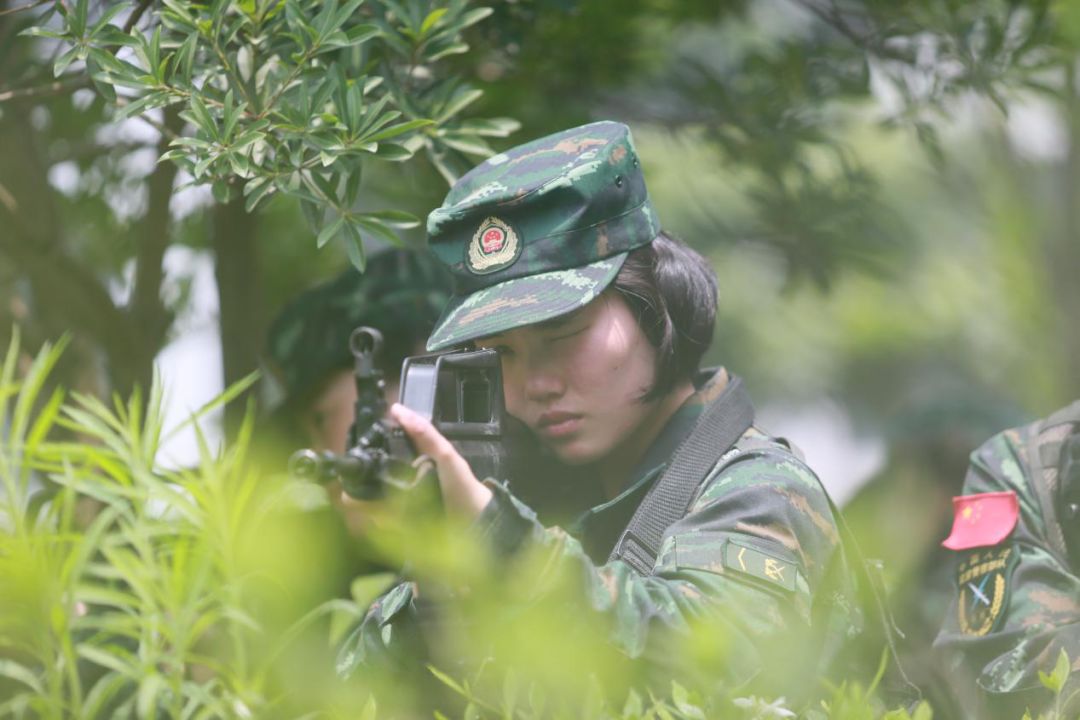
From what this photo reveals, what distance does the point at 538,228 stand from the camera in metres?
2.83

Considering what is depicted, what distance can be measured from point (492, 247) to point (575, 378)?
301mm

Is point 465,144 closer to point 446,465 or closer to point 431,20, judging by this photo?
point 431,20

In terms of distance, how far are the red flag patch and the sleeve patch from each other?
1.10 meters

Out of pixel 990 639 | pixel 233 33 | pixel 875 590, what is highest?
pixel 233 33

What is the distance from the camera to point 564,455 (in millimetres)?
2834

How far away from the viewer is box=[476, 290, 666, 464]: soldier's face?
2779mm

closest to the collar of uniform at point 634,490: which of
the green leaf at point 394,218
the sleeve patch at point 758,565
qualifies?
the sleeve patch at point 758,565

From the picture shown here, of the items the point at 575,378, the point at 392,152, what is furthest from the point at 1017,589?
the point at 392,152

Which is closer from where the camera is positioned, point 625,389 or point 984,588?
point 625,389

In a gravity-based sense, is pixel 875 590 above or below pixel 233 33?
below

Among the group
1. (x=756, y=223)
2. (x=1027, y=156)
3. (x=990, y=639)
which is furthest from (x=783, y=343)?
(x=990, y=639)

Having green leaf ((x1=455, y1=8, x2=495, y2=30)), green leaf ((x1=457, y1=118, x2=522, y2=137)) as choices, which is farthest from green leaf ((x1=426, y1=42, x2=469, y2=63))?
green leaf ((x1=457, y1=118, x2=522, y2=137))

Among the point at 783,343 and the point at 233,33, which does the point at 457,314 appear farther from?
the point at 783,343

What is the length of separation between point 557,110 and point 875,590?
2.23 metres
